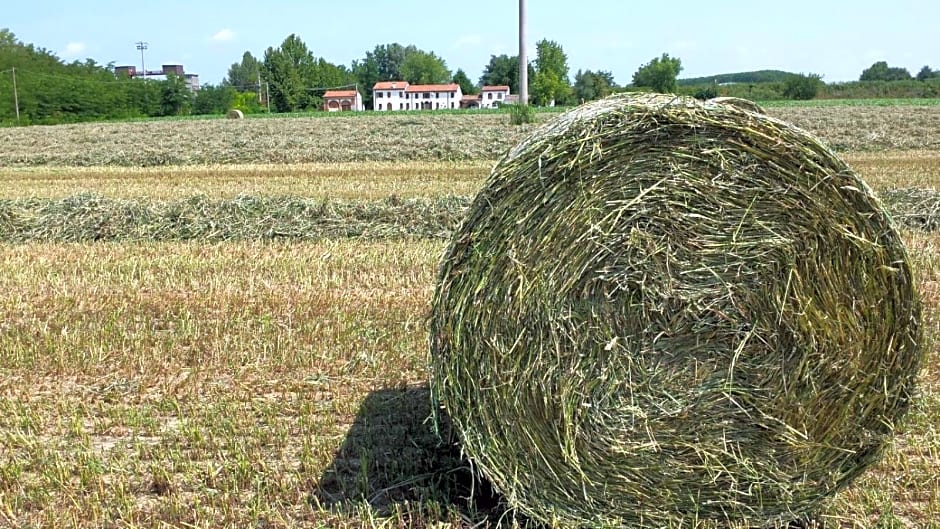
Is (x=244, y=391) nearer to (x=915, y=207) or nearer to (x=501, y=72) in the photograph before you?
(x=915, y=207)

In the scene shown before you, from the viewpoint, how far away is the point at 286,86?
8406 centimetres

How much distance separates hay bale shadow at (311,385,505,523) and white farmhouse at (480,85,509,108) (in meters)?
96.9

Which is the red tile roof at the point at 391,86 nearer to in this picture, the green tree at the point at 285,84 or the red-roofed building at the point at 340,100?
the red-roofed building at the point at 340,100

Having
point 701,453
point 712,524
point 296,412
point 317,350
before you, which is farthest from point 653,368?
point 317,350

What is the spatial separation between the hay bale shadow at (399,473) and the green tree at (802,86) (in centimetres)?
6424

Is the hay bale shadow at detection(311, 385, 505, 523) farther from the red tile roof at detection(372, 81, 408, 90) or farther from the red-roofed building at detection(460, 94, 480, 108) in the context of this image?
the red tile roof at detection(372, 81, 408, 90)

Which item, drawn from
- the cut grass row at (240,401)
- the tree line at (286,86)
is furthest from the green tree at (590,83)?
the cut grass row at (240,401)

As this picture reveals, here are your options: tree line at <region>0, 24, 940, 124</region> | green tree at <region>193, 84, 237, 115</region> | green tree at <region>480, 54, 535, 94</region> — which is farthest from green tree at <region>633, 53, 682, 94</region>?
green tree at <region>193, 84, 237, 115</region>

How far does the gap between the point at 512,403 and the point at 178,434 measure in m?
1.92

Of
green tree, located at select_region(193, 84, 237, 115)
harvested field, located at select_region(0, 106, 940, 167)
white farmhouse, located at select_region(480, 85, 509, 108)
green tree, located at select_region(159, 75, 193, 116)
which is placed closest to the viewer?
harvested field, located at select_region(0, 106, 940, 167)

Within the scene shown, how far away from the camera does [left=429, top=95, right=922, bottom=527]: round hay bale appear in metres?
3.11

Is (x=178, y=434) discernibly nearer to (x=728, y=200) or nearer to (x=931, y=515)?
(x=728, y=200)

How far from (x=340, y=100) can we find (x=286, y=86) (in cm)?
1553

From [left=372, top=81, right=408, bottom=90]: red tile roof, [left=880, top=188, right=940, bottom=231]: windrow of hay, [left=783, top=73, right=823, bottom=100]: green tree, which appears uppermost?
[left=372, top=81, right=408, bottom=90]: red tile roof
